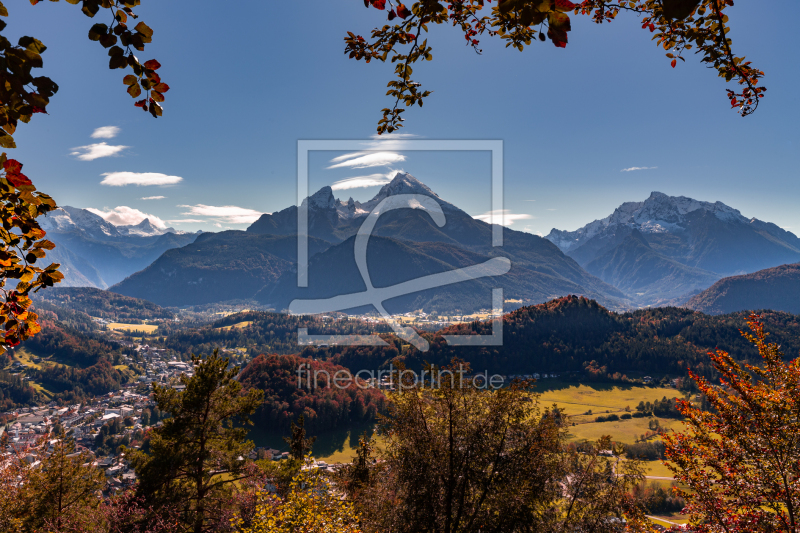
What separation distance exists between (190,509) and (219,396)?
497 centimetres

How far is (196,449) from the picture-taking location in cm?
1798

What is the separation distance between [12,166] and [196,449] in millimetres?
19780

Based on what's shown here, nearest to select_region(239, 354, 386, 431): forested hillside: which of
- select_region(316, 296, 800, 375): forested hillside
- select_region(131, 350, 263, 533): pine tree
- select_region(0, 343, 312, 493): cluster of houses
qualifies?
select_region(0, 343, 312, 493): cluster of houses

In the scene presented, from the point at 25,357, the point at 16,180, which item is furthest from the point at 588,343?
the point at 25,357

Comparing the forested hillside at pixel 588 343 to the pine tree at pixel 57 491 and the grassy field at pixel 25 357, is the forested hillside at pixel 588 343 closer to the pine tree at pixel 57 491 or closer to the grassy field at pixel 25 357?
the pine tree at pixel 57 491

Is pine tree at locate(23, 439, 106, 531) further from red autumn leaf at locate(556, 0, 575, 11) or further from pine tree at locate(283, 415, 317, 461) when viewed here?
red autumn leaf at locate(556, 0, 575, 11)

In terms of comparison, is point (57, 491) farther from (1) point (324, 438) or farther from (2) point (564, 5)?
(1) point (324, 438)

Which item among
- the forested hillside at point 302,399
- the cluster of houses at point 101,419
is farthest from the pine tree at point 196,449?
the forested hillside at point 302,399

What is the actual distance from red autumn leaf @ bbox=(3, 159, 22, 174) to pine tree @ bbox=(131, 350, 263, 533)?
17.2m

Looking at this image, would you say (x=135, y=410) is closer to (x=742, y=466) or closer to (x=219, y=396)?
(x=219, y=396)

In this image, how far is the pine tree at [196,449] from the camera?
1736cm

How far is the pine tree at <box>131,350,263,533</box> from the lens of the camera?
1736 cm

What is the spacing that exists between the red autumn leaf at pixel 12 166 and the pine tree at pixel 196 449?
1716 centimetres

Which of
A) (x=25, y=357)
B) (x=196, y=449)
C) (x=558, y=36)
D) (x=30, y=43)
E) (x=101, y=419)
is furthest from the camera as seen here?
(x=25, y=357)
